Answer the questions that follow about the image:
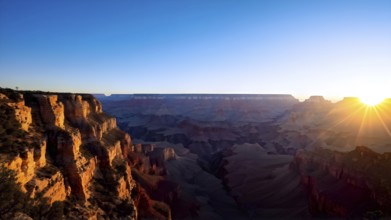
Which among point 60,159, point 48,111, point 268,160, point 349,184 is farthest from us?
point 268,160

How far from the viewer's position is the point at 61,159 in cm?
3203

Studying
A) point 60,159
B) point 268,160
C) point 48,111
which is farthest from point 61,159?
point 268,160

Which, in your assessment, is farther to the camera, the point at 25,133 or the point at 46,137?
the point at 46,137

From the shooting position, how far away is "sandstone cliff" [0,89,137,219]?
25625 millimetres

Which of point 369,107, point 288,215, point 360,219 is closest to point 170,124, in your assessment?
point 369,107

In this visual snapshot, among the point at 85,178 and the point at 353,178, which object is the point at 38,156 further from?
the point at 353,178

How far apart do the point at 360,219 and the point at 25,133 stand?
131 ft

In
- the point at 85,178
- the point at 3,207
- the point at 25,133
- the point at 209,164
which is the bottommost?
the point at 209,164

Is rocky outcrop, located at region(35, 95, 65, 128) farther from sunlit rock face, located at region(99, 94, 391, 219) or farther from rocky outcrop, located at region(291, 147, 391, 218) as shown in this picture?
rocky outcrop, located at region(291, 147, 391, 218)

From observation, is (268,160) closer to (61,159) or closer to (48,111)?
(48,111)

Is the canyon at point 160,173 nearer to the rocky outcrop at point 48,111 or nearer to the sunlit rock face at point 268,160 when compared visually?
the rocky outcrop at point 48,111

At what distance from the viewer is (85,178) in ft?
110

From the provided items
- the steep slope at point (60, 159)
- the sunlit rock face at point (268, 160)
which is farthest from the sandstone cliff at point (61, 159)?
the sunlit rock face at point (268, 160)

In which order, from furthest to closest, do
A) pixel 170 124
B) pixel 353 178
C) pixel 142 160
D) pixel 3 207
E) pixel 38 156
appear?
1. pixel 170 124
2. pixel 142 160
3. pixel 353 178
4. pixel 38 156
5. pixel 3 207
